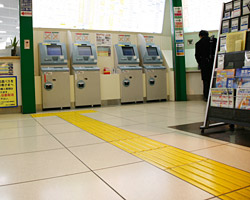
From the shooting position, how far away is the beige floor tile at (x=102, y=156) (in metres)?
1.77

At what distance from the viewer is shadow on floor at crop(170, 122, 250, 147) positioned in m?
2.31

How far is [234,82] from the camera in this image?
249cm

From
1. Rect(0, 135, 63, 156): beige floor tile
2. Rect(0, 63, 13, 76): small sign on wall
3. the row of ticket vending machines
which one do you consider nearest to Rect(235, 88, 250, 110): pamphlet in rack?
Rect(0, 135, 63, 156): beige floor tile

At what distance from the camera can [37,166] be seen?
1.75 m

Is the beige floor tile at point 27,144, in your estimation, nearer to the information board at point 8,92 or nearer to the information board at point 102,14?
the information board at point 8,92

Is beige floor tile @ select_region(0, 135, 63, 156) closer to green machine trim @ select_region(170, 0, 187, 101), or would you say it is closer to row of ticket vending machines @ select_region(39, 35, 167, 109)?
row of ticket vending machines @ select_region(39, 35, 167, 109)

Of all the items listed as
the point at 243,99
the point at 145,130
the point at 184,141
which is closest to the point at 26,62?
the point at 145,130

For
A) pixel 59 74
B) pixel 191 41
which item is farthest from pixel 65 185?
pixel 191 41

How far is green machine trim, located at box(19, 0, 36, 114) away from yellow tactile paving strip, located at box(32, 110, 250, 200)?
2.79 m

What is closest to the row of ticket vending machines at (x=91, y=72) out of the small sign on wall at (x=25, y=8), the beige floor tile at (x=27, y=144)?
the small sign on wall at (x=25, y=8)

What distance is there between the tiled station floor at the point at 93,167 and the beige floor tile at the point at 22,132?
0.5 inches

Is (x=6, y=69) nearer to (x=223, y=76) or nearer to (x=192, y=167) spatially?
(x=223, y=76)

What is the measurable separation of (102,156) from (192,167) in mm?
671

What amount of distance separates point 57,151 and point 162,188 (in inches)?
42.6
